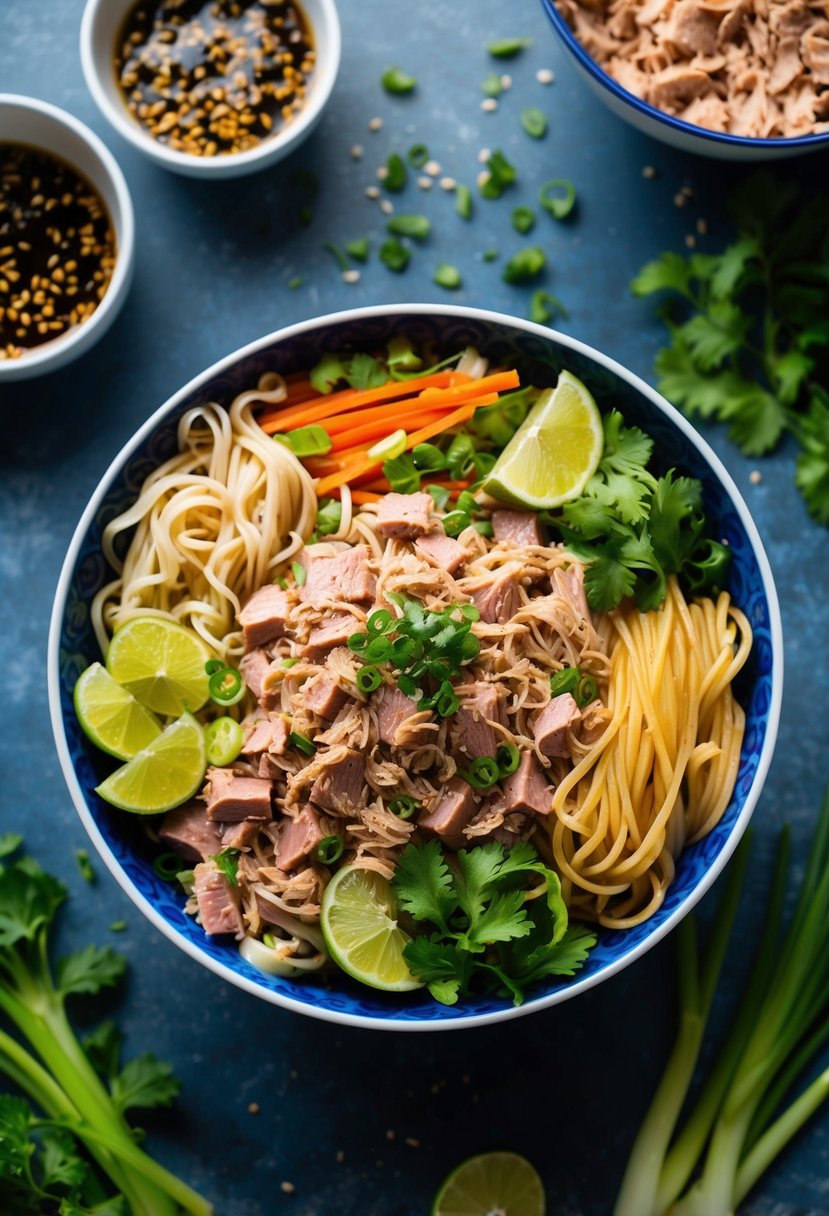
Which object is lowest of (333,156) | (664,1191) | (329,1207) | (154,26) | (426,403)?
(329,1207)

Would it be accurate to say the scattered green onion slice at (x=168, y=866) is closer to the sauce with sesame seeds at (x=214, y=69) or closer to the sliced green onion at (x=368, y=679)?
the sliced green onion at (x=368, y=679)

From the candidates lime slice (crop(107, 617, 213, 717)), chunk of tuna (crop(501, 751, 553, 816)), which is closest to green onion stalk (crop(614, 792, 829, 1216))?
chunk of tuna (crop(501, 751, 553, 816))

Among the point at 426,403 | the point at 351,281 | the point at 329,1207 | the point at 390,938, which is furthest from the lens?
the point at 351,281

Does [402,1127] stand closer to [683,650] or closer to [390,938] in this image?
[390,938]

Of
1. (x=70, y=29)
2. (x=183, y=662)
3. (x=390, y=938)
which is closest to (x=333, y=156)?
(x=70, y=29)

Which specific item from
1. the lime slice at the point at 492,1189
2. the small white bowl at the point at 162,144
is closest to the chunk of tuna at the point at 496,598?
the small white bowl at the point at 162,144

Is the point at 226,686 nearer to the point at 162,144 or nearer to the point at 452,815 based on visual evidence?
the point at 452,815
